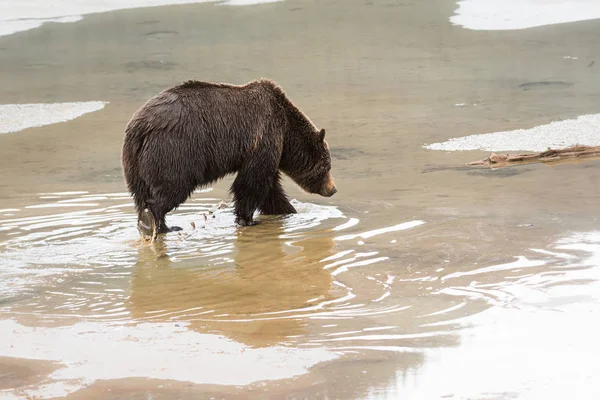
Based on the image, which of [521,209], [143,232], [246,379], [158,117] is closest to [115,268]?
[143,232]

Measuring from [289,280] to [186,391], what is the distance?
8.13 feet

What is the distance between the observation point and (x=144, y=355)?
17.3 ft

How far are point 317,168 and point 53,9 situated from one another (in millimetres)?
14524

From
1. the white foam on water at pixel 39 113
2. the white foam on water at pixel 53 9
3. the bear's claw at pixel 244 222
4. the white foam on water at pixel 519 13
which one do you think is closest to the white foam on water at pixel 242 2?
the white foam on water at pixel 53 9

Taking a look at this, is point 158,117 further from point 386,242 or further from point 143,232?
point 386,242

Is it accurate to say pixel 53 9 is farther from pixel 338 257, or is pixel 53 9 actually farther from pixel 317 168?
pixel 338 257

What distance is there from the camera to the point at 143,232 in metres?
8.77

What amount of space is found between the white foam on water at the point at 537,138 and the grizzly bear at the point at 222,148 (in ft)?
9.20

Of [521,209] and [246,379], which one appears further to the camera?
[521,209]

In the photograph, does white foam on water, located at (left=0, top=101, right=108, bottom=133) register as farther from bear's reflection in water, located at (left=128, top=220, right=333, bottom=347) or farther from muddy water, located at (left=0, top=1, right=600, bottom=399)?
bear's reflection in water, located at (left=128, top=220, right=333, bottom=347)

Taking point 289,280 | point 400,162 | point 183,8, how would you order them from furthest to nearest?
point 183,8, point 400,162, point 289,280

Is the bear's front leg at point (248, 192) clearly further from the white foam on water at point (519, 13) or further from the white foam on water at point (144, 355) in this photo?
the white foam on water at point (519, 13)

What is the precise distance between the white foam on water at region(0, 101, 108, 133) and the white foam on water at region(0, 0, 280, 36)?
564cm

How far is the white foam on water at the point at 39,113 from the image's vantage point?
48.2 feet
